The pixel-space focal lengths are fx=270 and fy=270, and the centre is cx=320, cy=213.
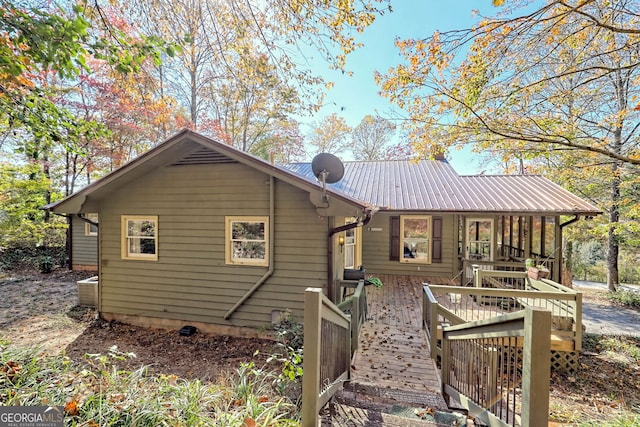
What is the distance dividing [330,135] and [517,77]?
16.3m

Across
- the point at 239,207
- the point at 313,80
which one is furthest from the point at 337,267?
the point at 313,80

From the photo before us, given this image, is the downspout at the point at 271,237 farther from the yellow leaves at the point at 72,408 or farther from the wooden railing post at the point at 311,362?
the yellow leaves at the point at 72,408

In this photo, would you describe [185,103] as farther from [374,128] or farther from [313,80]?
[374,128]

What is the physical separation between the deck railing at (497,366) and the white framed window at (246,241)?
405 cm

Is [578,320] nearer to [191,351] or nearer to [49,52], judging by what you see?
[191,351]

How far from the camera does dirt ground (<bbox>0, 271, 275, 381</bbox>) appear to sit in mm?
5105

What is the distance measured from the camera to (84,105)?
13047 mm

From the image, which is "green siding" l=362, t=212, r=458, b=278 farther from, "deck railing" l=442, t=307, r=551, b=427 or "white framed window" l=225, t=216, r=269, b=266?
"deck railing" l=442, t=307, r=551, b=427

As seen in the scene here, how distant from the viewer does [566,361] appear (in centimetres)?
536

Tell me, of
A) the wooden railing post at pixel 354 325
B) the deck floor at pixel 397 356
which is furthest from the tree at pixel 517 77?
the wooden railing post at pixel 354 325

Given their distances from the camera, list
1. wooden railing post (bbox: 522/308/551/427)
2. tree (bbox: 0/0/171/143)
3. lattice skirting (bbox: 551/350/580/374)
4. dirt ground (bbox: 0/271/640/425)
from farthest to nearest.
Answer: lattice skirting (bbox: 551/350/580/374) < dirt ground (bbox: 0/271/640/425) < tree (bbox: 0/0/171/143) < wooden railing post (bbox: 522/308/551/427)

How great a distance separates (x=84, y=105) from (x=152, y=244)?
36.7ft

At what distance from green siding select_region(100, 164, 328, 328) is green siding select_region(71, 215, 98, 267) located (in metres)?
6.69

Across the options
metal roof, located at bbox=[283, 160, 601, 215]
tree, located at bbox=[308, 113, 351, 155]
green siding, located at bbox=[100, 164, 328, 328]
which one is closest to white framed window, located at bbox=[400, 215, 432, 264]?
metal roof, located at bbox=[283, 160, 601, 215]
